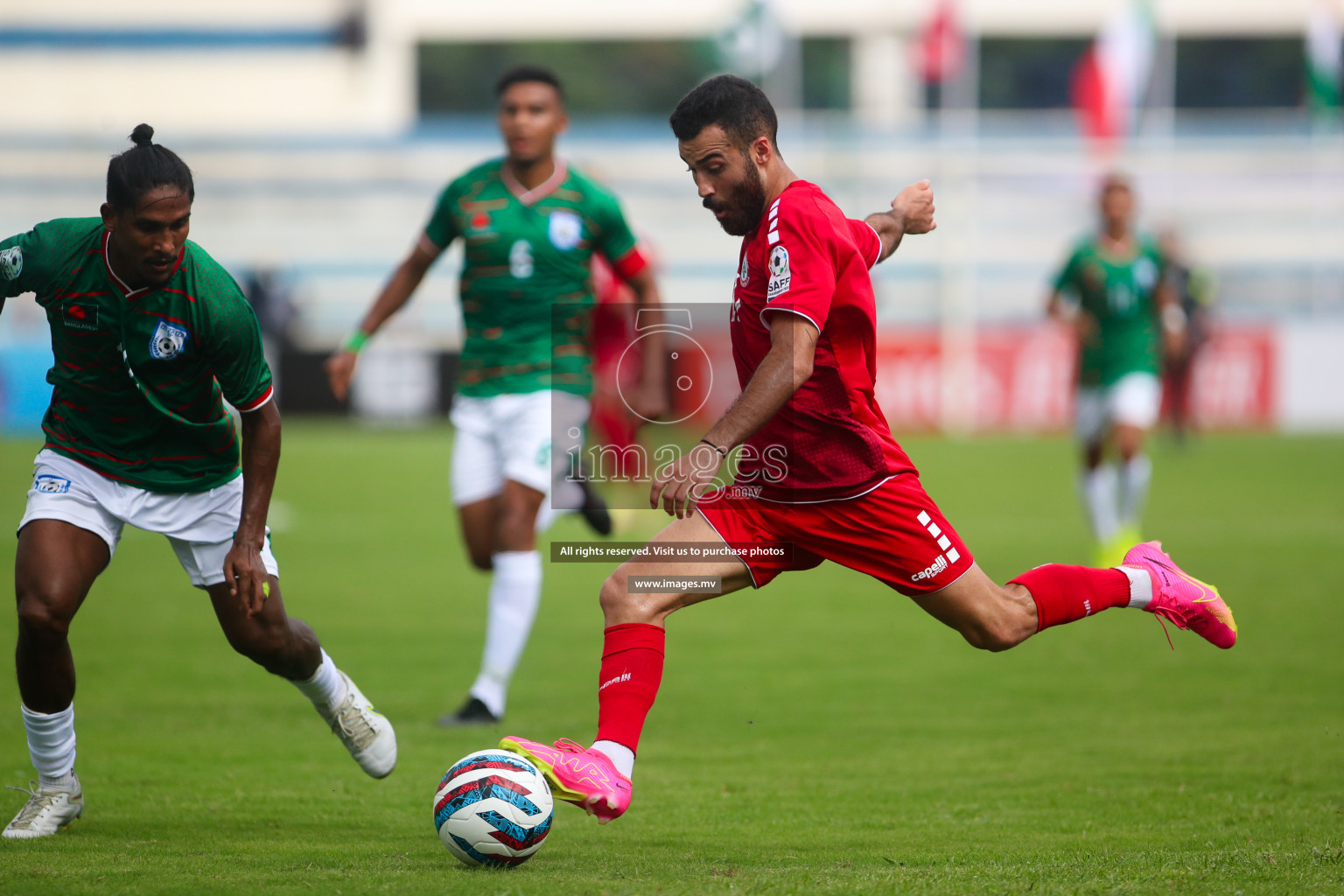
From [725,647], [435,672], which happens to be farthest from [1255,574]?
[435,672]

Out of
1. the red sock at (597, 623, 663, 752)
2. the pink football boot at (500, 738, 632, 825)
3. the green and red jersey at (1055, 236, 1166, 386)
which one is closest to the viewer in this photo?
the pink football boot at (500, 738, 632, 825)

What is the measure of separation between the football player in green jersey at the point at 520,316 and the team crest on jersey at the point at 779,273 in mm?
2599

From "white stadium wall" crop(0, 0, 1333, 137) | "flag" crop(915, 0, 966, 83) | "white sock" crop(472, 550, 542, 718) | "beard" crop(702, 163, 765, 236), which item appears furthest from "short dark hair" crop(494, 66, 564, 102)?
"white stadium wall" crop(0, 0, 1333, 137)

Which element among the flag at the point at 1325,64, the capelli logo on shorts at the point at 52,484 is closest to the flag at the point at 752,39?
the flag at the point at 1325,64

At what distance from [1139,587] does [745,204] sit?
6.32 ft

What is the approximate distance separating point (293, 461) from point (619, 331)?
274 inches

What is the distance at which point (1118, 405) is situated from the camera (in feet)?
37.3

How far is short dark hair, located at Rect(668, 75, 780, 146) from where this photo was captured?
4387 mm

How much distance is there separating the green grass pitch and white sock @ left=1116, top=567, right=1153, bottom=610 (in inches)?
28.4

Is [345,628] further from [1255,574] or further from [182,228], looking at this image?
[1255,574]

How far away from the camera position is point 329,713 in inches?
207

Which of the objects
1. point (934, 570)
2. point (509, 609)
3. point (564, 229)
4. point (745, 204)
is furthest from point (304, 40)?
point (934, 570)

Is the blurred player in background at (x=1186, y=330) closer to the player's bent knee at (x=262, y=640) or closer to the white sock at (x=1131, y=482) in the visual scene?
the white sock at (x=1131, y=482)

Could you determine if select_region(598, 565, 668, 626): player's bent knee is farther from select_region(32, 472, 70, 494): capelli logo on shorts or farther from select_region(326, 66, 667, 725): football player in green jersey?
select_region(326, 66, 667, 725): football player in green jersey
